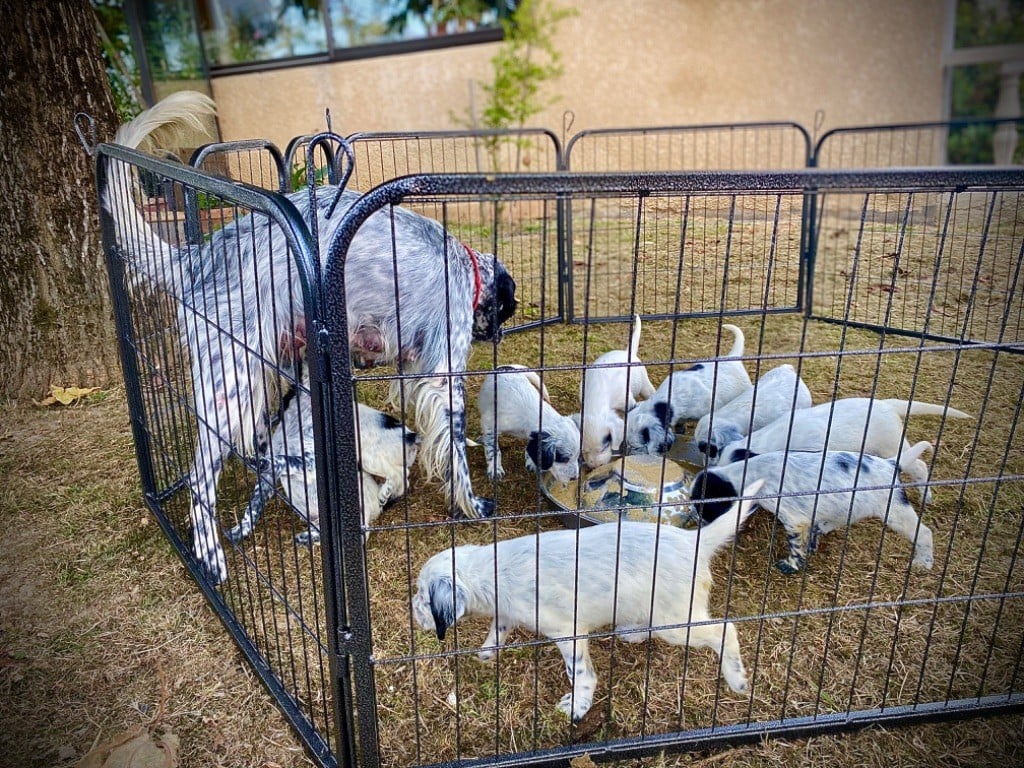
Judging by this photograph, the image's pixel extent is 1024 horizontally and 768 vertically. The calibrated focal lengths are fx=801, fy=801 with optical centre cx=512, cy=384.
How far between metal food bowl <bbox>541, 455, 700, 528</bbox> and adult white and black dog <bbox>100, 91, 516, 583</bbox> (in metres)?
0.37

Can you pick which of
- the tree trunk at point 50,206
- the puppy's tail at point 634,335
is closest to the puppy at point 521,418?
the puppy's tail at point 634,335

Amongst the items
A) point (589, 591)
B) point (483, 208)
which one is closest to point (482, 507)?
point (589, 591)

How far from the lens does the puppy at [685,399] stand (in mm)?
3529

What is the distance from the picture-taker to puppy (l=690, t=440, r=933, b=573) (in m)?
2.69

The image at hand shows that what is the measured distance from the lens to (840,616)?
267 centimetres

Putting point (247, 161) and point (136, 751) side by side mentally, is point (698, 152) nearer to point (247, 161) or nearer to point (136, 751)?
point (247, 161)

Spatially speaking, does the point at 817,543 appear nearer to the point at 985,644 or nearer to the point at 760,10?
the point at 985,644

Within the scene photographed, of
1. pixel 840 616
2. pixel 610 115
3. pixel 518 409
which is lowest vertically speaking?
pixel 840 616

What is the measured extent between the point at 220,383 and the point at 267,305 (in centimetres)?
30

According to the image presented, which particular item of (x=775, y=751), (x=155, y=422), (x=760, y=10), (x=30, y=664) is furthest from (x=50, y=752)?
(x=760, y=10)

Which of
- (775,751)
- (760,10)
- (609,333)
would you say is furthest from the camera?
(760,10)

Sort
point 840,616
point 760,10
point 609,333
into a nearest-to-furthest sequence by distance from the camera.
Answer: point 840,616, point 609,333, point 760,10

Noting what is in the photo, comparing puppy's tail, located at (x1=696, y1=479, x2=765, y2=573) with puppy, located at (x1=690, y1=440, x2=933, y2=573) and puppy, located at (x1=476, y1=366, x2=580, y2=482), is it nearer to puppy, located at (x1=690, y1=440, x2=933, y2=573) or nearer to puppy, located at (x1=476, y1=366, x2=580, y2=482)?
puppy, located at (x1=690, y1=440, x2=933, y2=573)

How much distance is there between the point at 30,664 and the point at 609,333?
395cm
